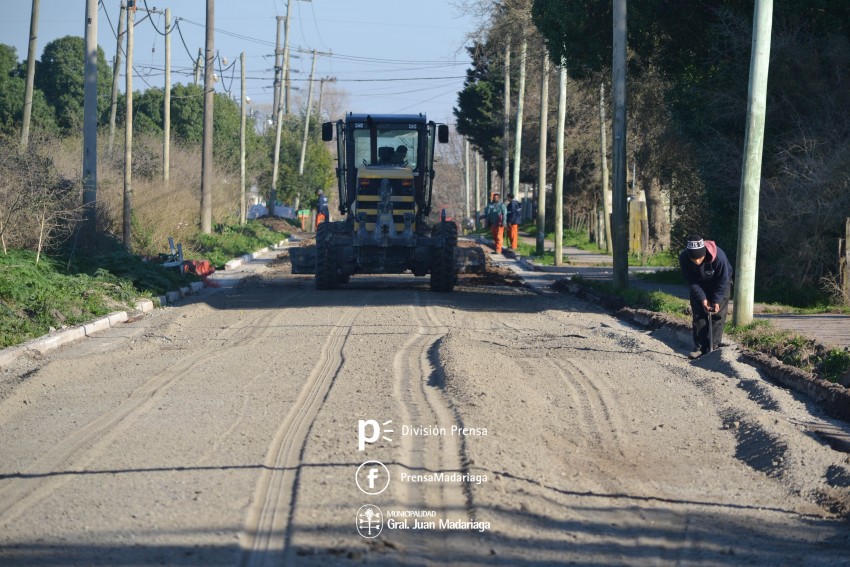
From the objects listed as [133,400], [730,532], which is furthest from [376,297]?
[730,532]

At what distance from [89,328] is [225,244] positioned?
65.2 ft

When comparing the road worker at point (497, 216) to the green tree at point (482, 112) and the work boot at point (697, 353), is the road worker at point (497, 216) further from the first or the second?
the work boot at point (697, 353)

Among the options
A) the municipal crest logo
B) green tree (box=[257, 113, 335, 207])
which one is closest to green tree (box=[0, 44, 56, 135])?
green tree (box=[257, 113, 335, 207])

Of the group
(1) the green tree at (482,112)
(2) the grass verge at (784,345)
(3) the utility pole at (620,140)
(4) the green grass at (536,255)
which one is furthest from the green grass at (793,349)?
(1) the green tree at (482,112)

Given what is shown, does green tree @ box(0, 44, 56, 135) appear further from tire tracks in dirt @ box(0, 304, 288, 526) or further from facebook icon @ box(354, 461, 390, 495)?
facebook icon @ box(354, 461, 390, 495)

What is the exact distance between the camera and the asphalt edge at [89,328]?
40.2ft

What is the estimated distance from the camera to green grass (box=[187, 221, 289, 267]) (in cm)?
3033

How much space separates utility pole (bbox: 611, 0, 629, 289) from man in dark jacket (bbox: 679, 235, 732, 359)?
23.1ft

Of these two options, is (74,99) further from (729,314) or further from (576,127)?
(729,314)

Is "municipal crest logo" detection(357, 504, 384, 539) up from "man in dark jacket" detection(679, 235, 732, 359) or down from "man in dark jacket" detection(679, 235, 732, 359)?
down

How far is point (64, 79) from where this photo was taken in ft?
201

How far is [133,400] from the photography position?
948 cm

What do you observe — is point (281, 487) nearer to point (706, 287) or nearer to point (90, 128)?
point (706, 287)

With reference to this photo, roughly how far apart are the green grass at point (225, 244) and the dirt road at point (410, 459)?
57.2ft
